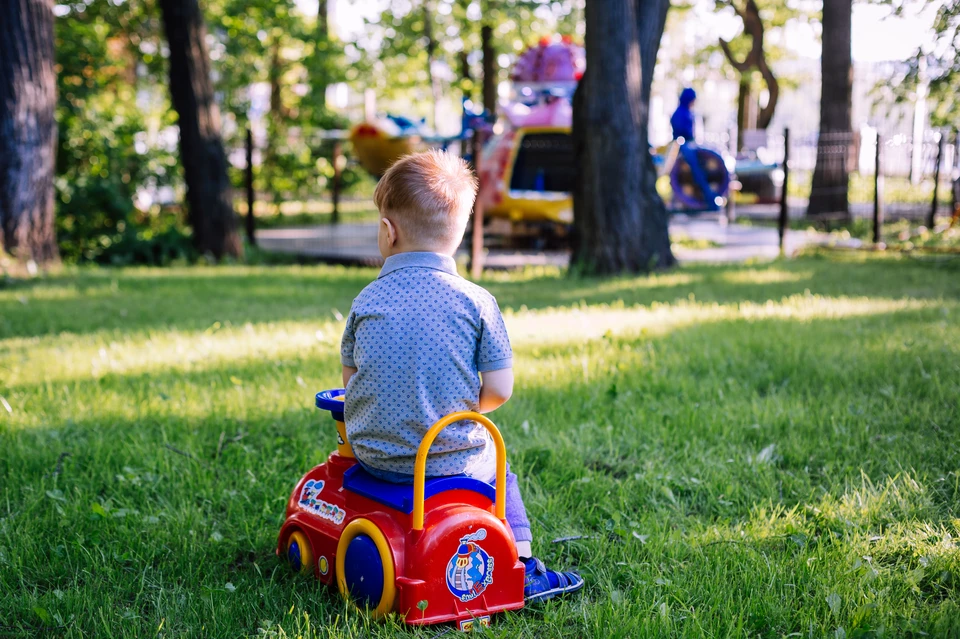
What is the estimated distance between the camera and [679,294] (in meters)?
8.19

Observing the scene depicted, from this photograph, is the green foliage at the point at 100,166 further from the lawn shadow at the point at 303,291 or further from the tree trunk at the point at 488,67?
the tree trunk at the point at 488,67

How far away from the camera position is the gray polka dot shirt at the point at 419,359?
8.02ft

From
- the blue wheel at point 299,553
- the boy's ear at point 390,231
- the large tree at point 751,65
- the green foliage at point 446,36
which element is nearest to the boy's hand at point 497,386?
the boy's ear at point 390,231

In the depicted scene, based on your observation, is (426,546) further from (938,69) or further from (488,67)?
(488,67)

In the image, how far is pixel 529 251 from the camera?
13219 mm

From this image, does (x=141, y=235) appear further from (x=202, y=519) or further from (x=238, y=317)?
(x=202, y=519)

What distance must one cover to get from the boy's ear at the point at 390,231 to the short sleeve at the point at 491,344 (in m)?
0.33

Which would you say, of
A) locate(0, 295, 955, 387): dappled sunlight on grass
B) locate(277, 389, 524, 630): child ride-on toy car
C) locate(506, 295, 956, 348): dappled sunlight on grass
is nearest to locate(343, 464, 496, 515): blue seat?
locate(277, 389, 524, 630): child ride-on toy car

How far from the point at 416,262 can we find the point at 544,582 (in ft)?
3.46

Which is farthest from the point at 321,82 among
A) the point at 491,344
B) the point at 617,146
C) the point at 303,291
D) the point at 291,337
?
the point at 491,344

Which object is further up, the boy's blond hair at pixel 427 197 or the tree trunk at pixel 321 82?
the tree trunk at pixel 321 82

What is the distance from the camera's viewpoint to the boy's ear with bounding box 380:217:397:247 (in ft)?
8.30

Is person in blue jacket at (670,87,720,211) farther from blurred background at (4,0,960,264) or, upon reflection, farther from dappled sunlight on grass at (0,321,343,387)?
dappled sunlight on grass at (0,321,343,387)

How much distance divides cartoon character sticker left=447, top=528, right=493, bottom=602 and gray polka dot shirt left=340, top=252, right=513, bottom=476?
22 centimetres
